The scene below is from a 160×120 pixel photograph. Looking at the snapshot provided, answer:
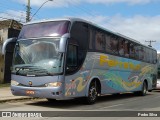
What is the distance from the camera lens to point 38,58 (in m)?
13.6

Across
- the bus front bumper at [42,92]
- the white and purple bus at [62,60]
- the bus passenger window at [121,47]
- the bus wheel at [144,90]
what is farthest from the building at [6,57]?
the bus front bumper at [42,92]

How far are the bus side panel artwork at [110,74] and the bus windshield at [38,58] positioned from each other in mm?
846

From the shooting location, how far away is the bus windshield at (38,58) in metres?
13.3

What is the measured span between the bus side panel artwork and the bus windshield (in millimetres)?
846

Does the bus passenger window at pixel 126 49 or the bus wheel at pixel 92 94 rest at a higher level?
the bus passenger window at pixel 126 49

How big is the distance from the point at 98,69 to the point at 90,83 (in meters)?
1.12

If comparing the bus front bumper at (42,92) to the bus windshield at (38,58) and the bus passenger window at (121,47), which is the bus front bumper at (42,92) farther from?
the bus passenger window at (121,47)

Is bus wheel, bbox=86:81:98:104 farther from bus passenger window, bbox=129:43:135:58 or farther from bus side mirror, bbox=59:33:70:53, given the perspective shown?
bus passenger window, bbox=129:43:135:58

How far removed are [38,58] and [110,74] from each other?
5398 millimetres

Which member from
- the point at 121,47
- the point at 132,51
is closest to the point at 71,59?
the point at 121,47

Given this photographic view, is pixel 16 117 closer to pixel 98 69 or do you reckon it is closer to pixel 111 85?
pixel 98 69

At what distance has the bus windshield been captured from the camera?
1326 cm

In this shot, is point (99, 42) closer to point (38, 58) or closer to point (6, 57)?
point (38, 58)

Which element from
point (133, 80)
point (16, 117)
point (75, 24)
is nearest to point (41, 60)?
point (75, 24)
